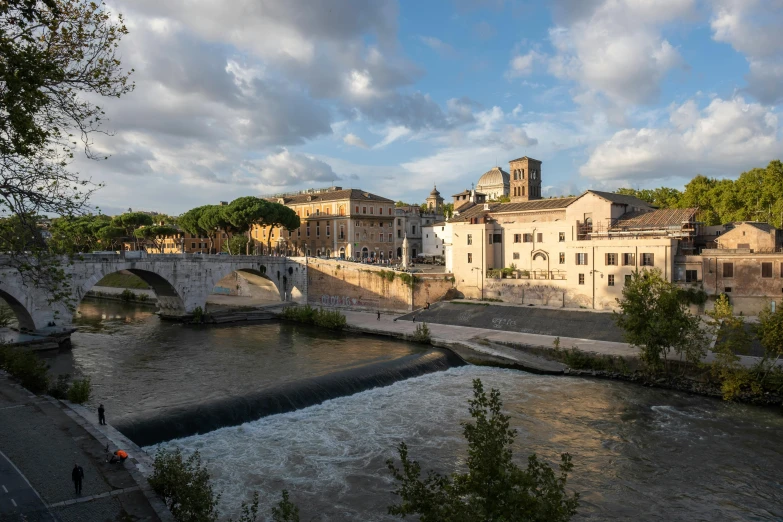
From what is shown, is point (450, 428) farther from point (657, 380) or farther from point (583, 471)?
point (657, 380)

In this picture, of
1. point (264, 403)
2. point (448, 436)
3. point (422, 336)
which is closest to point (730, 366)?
point (448, 436)

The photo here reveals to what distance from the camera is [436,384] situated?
Result: 29078 millimetres

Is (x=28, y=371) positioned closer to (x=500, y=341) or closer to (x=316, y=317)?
(x=500, y=341)

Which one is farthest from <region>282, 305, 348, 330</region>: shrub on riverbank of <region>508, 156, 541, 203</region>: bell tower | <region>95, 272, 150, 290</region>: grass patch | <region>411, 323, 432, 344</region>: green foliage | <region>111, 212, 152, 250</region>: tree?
<region>111, 212, 152, 250</region>: tree

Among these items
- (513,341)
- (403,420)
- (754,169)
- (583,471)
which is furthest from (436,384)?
(754,169)

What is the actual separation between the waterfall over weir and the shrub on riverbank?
14.2m

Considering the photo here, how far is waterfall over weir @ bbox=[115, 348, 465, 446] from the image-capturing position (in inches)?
805

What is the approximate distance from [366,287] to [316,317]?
698 centimetres

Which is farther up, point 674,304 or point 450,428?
point 674,304

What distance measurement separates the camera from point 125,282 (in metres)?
73.8

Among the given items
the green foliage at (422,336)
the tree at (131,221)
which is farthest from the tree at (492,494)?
the tree at (131,221)

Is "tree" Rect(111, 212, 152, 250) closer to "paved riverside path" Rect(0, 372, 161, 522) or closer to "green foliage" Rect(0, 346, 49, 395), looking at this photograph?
"green foliage" Rect(0, 346, 49, 395)

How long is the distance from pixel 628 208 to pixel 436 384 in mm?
27461

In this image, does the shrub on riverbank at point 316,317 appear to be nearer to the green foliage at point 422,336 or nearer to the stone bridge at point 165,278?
the stone bridge at point 165,278
